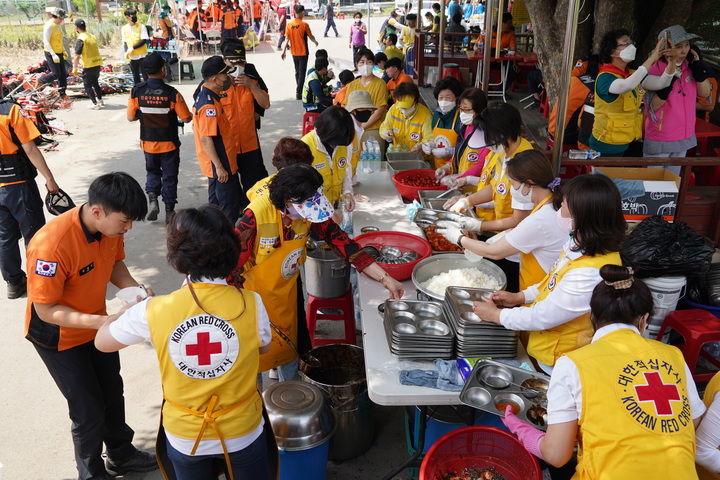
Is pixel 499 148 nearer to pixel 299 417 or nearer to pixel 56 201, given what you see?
pixel 299 417

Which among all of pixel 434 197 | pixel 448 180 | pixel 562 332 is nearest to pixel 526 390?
pixel 562 332

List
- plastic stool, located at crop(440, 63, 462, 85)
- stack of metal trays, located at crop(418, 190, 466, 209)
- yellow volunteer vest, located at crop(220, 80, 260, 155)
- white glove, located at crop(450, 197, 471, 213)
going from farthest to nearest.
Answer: plastic stool, located at crop(440, 63, 462, 85) → yellow volunteer vest, located at crop(220, 80, 260, 155) → stack of metal trays, located at crop(418, 190, 466, 209) → white glove, located at crop(450, 197, 471, 213)

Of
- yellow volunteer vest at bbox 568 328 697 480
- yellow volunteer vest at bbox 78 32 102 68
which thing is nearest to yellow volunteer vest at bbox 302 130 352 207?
yellow volunteer vest at bbox 568 328 697 480

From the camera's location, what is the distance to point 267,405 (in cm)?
290

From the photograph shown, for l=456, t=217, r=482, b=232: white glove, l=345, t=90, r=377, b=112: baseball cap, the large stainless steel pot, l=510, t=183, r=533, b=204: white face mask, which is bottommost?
the large stainless steel pot

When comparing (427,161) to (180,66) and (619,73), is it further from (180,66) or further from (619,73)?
(180,66)

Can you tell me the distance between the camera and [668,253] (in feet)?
10.7

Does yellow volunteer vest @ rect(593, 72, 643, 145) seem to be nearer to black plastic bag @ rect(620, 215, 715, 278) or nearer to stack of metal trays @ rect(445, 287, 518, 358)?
black plastic bag @ rect(620, 215, 715, 278)

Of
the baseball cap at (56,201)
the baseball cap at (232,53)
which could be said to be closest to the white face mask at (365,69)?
the baseball cap at (232,53)

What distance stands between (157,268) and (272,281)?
3.27 m

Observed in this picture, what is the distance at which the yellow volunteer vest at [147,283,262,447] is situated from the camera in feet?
6.81

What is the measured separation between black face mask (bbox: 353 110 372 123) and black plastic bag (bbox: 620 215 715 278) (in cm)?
327

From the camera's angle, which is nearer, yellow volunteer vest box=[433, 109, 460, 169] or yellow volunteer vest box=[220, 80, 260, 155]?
yellow volunteer vest box=[433, 109, 460, 169]

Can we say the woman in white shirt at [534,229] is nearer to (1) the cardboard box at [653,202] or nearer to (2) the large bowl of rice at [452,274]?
(2) the large bowl of rice at [452,274]
